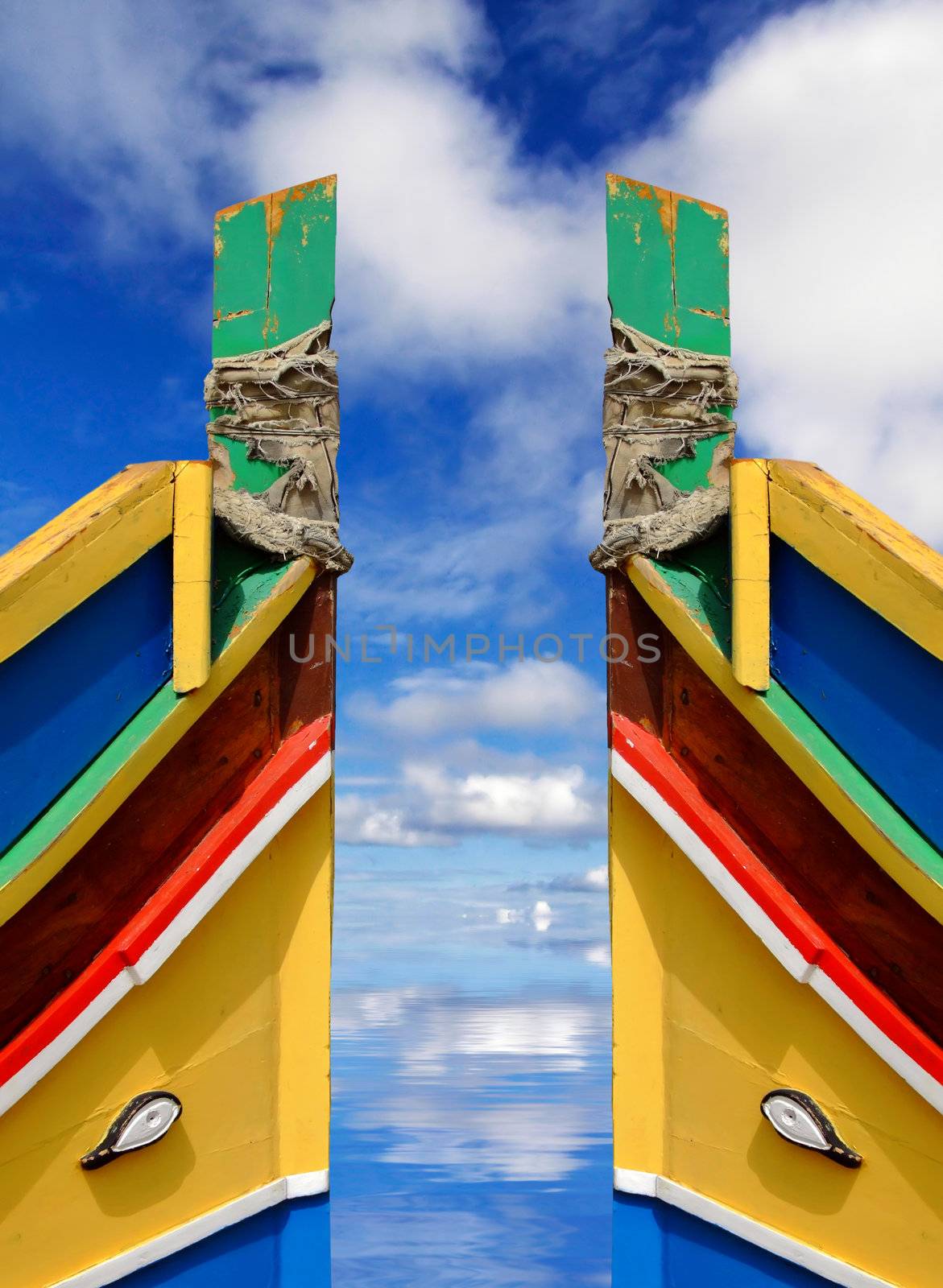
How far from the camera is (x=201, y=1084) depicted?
4.46 m

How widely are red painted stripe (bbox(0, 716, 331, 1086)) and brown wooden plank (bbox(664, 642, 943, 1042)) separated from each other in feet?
5.73

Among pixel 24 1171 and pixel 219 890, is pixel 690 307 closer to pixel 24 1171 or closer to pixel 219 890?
pixel 219 890

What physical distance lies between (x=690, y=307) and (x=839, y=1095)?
3704 mm

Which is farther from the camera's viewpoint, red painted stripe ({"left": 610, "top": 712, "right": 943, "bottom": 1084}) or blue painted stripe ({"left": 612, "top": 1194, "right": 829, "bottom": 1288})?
blue painted stripe ({"left": 612, "top": 1194, "right": 829, "bottom": 1288})

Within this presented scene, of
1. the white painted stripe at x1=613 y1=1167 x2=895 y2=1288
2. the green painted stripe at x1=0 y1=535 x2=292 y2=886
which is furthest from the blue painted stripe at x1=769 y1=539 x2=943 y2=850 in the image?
the green painted stripe at x1=0 y1=535 x2=292 y2=886

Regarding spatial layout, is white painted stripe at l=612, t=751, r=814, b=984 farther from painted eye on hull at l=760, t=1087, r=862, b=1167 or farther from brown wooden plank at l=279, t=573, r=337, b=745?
brown wooden plank at l=279, t=573, r=337, b=745

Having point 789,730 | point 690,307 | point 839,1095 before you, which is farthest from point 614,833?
point 690,307

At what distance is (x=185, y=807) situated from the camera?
4.63 meters

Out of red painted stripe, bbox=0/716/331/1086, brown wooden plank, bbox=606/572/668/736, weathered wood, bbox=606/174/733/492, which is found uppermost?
weathered wood, bbox=606/174/733/492

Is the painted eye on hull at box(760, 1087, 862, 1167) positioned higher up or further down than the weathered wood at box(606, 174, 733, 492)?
further down

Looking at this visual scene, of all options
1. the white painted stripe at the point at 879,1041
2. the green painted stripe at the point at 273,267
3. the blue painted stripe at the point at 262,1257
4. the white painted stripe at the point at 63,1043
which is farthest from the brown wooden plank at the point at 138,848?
the white painted stripe at the point at 879,1041

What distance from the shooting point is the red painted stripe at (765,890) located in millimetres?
3896

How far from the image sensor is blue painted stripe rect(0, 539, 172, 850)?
3.89m

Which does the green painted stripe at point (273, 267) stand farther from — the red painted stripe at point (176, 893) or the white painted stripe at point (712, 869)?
the white painted stripe at point (712, 869)
